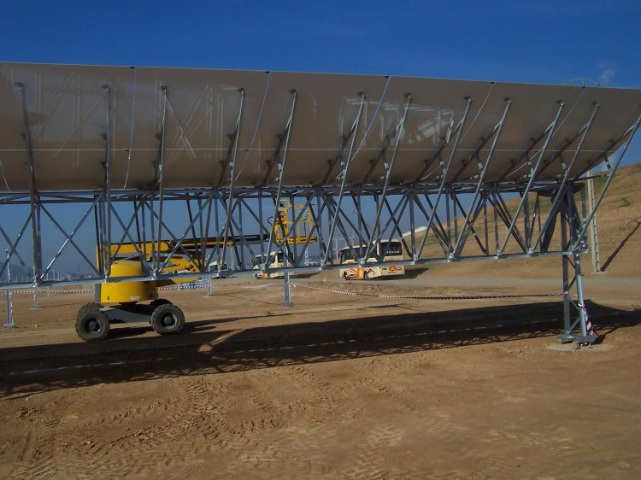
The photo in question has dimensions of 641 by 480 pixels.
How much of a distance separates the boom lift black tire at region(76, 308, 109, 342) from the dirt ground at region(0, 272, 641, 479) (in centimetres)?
43

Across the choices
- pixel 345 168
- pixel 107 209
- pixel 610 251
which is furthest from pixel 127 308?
pixel 610 251

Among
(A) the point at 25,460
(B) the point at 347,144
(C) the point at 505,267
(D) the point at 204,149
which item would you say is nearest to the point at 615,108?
(B) the point at 347,144

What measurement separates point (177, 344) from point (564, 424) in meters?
10.9

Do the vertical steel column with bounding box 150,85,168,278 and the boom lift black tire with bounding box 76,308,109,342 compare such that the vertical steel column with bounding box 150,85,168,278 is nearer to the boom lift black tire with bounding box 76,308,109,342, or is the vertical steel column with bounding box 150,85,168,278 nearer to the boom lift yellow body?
the boom lift yellow body

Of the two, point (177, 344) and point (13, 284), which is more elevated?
point (13, 284)

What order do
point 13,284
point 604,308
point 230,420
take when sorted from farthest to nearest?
point 604,308
point 13,284
point 230,420

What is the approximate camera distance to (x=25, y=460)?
281 inches

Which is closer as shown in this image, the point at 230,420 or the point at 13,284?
the point at 230,420

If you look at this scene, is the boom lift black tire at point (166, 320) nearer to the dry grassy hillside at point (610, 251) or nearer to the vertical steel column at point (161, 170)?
the vertical steel column at point (161, 170)

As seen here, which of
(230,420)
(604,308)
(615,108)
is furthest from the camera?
(604,308)

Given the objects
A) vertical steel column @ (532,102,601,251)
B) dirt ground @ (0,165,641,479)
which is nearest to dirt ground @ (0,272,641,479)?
dirt ground @ (0,165,641,479)

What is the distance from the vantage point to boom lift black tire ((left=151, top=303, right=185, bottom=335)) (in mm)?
17453

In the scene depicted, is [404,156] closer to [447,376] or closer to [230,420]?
[447,376]

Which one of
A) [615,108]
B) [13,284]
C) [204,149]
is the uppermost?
[615,108]
